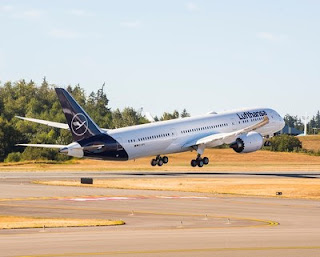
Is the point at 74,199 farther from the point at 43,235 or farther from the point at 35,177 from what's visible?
the point at 35,177

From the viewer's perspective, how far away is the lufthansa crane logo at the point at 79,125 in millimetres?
88938

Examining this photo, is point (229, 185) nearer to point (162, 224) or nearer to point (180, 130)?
point (180, 130)

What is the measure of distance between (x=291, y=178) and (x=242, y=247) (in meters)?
54.5

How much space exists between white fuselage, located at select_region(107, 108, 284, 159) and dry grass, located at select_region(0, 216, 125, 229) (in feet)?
145

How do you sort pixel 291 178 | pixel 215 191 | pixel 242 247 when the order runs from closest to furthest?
1. pixel 242 247
2. pixel 215 191
3. pixel 291 178

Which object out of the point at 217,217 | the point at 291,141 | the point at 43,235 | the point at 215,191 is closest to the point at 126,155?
the point at 215,191

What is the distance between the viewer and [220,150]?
481 feet

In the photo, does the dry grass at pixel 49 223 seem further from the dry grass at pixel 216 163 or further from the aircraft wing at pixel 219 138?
the dry grass at pixel 216 163

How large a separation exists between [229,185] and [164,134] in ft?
73.2

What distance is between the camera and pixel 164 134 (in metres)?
96.8

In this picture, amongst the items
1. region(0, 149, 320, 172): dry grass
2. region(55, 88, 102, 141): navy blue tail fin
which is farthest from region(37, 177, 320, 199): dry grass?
region(0, 149, 320, 172): dry grass

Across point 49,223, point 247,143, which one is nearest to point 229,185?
point 247,143

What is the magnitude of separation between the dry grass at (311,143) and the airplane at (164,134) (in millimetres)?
68334

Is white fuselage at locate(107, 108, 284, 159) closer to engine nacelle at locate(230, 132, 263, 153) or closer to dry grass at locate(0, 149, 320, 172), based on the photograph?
engine nacelle at locate(230, 132, 263, 153)
